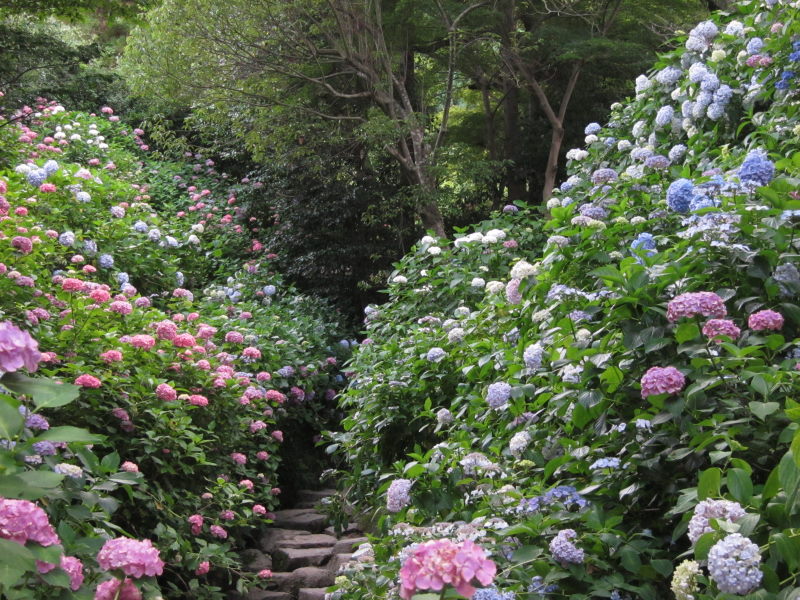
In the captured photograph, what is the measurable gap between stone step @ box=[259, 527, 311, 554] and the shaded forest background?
426 cm

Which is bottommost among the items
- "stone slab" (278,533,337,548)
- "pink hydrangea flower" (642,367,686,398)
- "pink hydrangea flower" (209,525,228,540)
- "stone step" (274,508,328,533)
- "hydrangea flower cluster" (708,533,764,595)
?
"stone slab" (278,533,337,548)

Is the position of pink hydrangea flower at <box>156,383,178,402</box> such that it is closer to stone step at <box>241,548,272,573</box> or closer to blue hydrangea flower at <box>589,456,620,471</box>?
stone step at <box>241,548,272,573</box>

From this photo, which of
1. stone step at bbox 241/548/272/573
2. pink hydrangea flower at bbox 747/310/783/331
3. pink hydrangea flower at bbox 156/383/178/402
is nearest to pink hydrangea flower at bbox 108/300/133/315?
pink hydrangea flower at bbox 156/383/178/402

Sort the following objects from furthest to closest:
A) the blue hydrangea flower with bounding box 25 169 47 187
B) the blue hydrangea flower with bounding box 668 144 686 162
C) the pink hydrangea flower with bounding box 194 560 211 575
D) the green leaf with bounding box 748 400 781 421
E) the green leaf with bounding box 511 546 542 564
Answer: the blue hydrangea flower with bounding box 25 169 47 187 < the blue hydrangea flower with bounding box 668 144 686 162 < the pink hydrangea flower with bounding box 194 560 211 575 < the green leaf with bounding box 511 546 542 564 < the green leaf with bounding box 748 400 781 421

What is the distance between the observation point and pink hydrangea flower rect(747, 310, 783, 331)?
79.4 inches

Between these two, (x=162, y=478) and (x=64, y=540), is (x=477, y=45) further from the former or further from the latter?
(x=64, y=540)

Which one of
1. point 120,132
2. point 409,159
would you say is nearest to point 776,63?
point 409,159

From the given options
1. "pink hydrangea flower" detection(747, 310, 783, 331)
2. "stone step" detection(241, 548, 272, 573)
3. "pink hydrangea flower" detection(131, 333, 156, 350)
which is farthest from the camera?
"stone step" detection(241, 548, 272, 573)

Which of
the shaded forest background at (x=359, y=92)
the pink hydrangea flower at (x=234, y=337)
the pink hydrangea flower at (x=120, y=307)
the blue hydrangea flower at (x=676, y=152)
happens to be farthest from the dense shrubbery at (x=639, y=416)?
the shaded forest background at (x=359, y=92)

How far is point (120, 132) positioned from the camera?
1136 centimetres

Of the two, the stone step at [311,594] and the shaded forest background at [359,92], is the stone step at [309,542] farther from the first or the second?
the shaded forest background at [359,92]

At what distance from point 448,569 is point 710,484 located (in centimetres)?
83

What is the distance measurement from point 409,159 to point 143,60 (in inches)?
149

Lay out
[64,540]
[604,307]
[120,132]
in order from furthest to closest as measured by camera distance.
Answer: [120,132]
[604,307]
[64,540]
